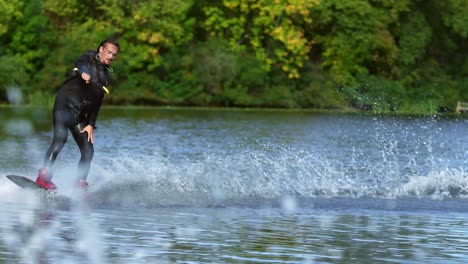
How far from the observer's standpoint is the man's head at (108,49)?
49.0 ft

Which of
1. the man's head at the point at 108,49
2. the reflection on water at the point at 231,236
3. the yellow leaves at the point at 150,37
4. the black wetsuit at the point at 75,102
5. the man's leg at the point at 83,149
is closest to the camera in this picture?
the reflection on water at the point at 231,236

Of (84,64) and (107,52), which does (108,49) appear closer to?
(107,52)

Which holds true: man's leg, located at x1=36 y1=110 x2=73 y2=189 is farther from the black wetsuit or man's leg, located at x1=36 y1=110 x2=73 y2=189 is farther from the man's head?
the man's head

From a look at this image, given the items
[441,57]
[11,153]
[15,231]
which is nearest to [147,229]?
[15,231]

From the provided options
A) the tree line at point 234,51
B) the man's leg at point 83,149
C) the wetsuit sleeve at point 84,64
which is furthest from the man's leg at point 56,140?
the tree line at point 234,51

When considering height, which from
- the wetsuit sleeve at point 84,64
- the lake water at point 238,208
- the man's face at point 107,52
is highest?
the man's face at point 107,52

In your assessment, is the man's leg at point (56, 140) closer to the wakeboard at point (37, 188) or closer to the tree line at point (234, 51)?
the wakeboard at point (37, 188)

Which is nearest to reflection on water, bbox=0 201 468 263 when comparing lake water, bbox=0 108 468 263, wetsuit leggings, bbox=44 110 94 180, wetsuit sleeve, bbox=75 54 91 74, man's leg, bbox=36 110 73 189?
lake water, bbox=0 108 468 263

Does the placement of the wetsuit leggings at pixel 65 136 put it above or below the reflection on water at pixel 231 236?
above

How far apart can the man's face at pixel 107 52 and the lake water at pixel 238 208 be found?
1.61 m

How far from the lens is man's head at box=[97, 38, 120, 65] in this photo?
49.0 ft

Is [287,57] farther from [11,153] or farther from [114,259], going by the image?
[114,259]

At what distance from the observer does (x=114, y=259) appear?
36.1 feet

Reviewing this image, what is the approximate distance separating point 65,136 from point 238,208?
2122 millimetres
